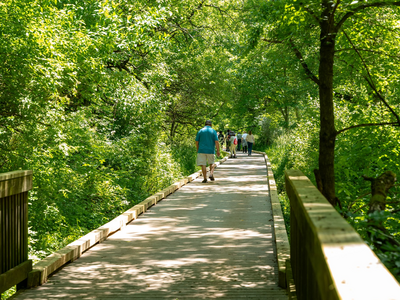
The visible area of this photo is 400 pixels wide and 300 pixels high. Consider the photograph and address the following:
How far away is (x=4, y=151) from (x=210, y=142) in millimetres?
7789

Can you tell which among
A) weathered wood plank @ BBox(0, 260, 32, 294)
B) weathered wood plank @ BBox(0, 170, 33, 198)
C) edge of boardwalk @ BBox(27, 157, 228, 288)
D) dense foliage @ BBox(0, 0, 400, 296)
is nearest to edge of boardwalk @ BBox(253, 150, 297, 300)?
dense foliage @ BBox(0, 0, 400, 296)

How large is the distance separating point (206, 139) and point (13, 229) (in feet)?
35.5

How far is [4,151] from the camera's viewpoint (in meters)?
9.13

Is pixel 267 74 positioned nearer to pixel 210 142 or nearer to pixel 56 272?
pixel 210 142

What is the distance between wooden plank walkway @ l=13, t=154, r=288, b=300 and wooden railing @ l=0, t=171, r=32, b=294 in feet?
0.89

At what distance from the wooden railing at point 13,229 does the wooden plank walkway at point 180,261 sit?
0.89 ft

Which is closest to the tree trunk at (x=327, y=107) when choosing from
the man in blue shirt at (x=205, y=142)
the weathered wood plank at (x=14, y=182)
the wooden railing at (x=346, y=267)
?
the weathered wood plank at (x=14, y=182)

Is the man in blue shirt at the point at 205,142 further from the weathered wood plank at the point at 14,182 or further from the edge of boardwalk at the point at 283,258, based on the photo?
the weathered wood plank at the point at 14,182

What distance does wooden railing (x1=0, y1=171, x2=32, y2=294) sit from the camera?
4903 mm

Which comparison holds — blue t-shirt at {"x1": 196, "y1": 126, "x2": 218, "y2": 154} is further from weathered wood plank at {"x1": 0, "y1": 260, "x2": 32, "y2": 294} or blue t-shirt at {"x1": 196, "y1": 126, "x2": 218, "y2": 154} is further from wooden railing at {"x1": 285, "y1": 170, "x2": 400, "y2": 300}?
wooden railing at {"x1": 285, "y1": 170, "x2": 400, "y2": 300}

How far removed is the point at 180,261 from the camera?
6.56 meters

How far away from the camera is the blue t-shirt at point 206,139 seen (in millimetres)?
15680

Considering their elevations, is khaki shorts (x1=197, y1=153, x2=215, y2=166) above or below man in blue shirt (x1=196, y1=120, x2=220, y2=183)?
below

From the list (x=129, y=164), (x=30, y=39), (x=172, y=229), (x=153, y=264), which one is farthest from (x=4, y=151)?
(x=129, y=164)
